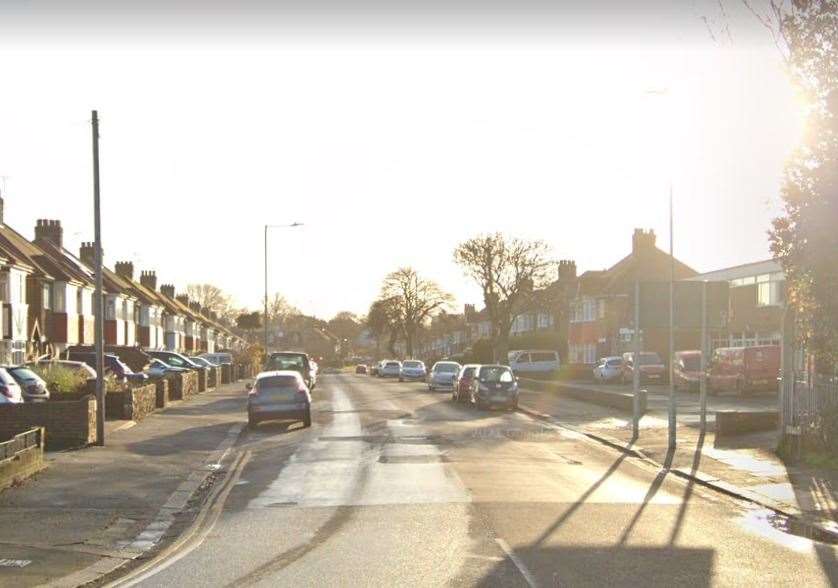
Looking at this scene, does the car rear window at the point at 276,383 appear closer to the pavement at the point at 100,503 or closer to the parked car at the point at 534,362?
the pavement at the point at 100,503

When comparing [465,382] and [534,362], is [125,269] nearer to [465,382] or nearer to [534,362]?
[534,362]

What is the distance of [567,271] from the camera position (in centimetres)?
8375

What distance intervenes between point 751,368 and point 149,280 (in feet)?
230

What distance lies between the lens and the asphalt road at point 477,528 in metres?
9.28

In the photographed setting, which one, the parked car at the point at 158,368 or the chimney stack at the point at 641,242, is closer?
the parked car at the point at 158,368

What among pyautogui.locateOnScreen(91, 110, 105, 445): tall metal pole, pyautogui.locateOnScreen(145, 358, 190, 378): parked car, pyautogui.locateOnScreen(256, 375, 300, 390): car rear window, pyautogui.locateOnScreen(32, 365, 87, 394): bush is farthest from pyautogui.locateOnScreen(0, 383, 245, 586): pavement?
pyautogui.locateOnScreen(145, 358, 190, 378): parked car

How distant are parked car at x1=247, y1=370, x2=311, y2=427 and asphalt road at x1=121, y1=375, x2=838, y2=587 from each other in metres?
6.12

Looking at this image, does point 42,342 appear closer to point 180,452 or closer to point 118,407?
point 118,407

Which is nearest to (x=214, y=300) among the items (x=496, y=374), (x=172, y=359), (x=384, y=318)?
(x=384, y=318)

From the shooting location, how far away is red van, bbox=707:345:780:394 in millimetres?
37125

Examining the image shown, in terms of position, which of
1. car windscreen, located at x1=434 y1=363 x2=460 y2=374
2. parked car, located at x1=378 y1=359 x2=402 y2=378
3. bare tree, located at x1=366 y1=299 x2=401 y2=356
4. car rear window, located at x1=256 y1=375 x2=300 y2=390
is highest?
bare tree, located at x1=366 y1=299 x2=401 y2=356

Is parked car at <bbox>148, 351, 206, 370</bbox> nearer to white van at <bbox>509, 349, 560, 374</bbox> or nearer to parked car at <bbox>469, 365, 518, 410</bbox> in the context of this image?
white van at <bbox>509, 349, 560, 374</bbox>

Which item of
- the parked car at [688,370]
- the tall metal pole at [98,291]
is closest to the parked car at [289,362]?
the parked car at [688,370]

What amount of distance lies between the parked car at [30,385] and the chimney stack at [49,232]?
137 ft
